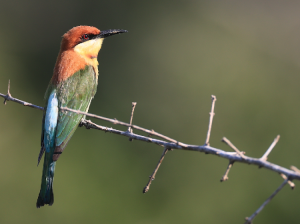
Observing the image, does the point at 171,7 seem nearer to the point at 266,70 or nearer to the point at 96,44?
the point at 266,70

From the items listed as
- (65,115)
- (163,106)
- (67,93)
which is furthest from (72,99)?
(163,106)

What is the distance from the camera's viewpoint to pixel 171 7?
16.8 ft

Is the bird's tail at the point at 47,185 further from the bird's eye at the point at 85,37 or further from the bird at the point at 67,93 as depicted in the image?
the bird's eye at the point at 85,37

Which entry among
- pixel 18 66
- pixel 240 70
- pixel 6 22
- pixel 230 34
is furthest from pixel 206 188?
pixel 6 22

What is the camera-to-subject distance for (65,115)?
2.23 m

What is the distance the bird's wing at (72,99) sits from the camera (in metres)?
2.19

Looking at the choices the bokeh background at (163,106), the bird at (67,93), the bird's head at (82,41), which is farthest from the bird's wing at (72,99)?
the bokeh background at (163,106)

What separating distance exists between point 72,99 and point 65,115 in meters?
0.17

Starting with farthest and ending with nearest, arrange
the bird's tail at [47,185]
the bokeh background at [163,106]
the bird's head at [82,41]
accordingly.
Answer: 1. the bokeh background at [163,106]
2. the bird's head at [82,41]
3. the bird's tail at [47,185]

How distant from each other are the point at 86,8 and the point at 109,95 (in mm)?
1495

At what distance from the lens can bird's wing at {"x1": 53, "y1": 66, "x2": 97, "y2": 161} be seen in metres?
2.19

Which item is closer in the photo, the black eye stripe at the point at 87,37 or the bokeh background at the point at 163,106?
the black eye stripe at the point at 87,37

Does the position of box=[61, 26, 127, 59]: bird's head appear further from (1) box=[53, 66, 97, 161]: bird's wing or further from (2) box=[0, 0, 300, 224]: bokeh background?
(2) box=[0, 0, 300, 224]: bokeh background

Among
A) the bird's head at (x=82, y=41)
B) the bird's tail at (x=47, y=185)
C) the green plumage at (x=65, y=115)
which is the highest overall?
the bird's head at (x=82, y=41)
